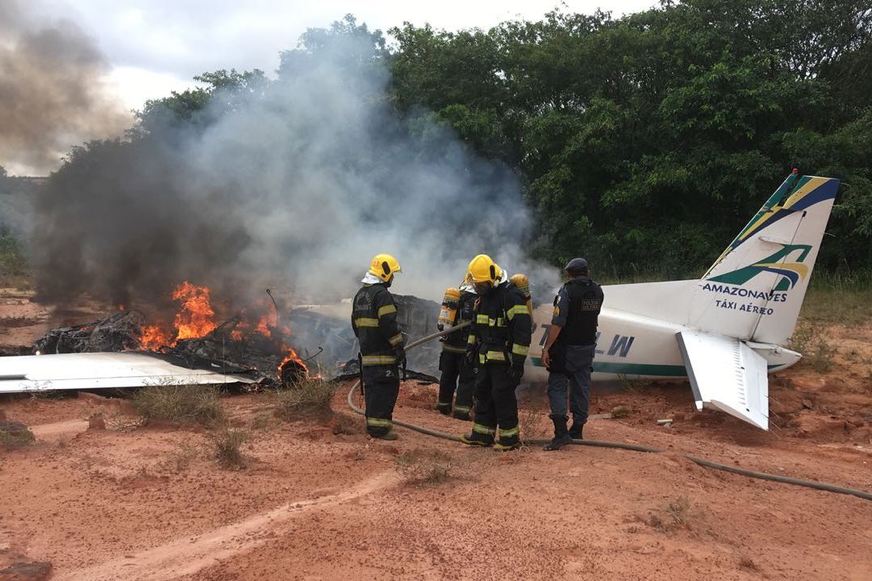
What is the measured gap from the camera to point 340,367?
9547mm

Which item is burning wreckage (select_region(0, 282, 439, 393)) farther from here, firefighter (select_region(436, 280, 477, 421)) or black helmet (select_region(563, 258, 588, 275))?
black helmet (select_region(563, 258, 588, 275))

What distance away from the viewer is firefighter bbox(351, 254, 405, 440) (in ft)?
20.6

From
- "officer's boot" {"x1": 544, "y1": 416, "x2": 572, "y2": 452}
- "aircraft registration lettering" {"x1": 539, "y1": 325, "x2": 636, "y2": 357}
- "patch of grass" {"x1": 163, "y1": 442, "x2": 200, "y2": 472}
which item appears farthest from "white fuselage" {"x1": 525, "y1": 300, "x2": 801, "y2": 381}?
"patch of grass" {"x1": 163, "y1": 442, "x2": 200, "y2": 472}

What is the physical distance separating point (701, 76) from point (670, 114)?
1.17m

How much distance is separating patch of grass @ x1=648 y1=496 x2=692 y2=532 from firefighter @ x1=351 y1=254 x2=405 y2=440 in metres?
2.76

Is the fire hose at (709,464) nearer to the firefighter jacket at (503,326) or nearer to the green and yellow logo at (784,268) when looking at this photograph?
the firefighter jacket at (503,326)

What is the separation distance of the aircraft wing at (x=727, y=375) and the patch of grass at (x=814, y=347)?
213 centimetres

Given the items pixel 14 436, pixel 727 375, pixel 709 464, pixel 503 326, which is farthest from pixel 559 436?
pixel 14 436

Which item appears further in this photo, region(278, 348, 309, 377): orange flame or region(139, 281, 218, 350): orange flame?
region(139, 281, 218, 350): orange flame

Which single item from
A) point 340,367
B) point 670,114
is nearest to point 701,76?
point 670,114

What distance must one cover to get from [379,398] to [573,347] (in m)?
1.96

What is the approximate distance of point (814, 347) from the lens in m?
9.42

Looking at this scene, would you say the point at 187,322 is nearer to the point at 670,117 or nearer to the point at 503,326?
the point at 503,326

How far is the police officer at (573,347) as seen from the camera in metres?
6.07
